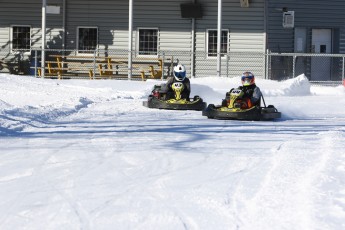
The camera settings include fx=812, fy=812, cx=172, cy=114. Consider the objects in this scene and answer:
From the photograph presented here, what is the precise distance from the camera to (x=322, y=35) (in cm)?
3125

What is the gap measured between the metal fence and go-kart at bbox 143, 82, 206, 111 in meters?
9.90

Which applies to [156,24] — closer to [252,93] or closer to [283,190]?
[252,93]

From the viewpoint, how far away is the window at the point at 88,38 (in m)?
31.7

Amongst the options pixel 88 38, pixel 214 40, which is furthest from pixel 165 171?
pixel 88 38

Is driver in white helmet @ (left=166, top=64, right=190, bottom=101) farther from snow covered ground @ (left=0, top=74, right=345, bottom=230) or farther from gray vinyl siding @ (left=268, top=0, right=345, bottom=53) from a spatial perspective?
gray vinyl siding @ (left=268, top=0, right=345, bottom=53)

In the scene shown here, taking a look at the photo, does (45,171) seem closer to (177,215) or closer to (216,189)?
(216,189)

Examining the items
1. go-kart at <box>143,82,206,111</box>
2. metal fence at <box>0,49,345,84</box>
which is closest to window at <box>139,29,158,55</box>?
metal fence at <box>0,49,345,84</box>

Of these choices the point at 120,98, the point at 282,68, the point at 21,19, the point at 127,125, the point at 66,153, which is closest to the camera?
the point at 66,153

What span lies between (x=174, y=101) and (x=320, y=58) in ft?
46.7

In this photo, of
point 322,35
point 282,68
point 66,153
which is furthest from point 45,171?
point 322,35

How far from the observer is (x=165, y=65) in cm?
3045

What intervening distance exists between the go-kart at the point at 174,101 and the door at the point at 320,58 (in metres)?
13.5

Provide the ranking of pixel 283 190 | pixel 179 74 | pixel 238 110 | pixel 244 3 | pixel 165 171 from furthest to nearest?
pixel 244 3 → pixel 179 74 → pixel 238 110 → pixel 165 171 → pixel 283 190

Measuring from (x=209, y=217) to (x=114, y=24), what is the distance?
2547 cm
